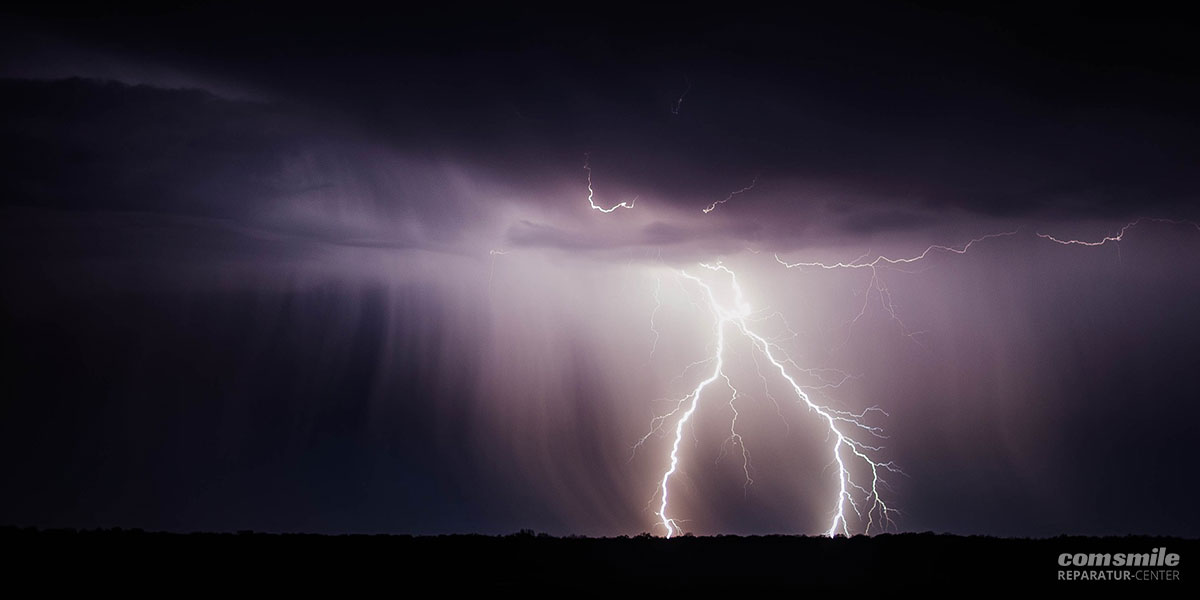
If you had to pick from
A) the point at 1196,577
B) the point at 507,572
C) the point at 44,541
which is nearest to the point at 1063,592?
the point at 1196,577

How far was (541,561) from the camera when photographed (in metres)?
11.8

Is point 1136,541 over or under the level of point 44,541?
over

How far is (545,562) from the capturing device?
11703 mm

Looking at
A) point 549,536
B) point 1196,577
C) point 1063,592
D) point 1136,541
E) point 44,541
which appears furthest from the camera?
point 549,536

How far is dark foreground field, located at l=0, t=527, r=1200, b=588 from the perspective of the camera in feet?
33.2

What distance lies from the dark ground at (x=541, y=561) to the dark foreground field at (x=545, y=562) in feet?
0.05

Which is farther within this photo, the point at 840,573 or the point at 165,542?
the point at 165,542

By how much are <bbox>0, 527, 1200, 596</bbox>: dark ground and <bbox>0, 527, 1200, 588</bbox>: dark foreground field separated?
0.02 m

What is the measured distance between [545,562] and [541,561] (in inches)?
3.3

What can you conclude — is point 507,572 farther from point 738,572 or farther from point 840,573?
point 840,573

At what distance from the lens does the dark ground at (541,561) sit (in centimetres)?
1009

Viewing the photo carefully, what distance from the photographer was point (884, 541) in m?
13.4

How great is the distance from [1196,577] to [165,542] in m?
12.9

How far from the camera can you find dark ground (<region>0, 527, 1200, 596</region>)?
10094 mm
